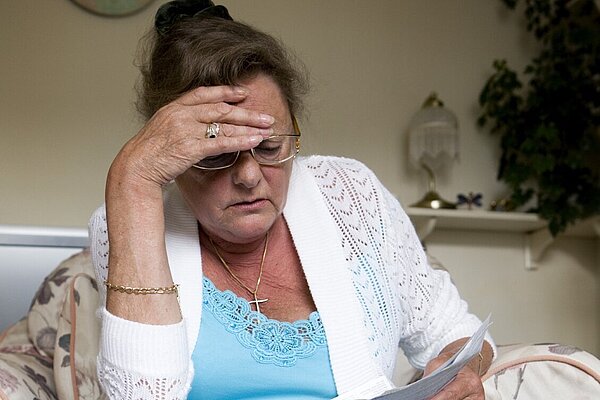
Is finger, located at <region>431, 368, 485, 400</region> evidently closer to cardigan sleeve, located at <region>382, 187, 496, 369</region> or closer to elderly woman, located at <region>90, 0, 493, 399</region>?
elderly woman, located at <region>90, 0, 493, 399</region>

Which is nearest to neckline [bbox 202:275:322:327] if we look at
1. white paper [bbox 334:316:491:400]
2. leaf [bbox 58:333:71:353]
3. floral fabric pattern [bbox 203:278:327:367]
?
floral fabric pattern [bbox 203:278:327:367]

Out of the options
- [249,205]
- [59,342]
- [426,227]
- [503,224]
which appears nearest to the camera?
[249,205]

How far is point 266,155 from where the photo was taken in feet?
3.68

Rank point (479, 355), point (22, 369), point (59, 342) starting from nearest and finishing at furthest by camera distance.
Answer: point (479, 355) → point (22, 369) → point (59, 342)

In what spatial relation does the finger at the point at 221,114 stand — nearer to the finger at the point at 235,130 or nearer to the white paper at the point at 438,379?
the finger at the point at 235,130

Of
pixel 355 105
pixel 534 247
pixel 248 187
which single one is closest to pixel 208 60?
pixel 248 187

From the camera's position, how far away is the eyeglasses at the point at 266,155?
1100mm

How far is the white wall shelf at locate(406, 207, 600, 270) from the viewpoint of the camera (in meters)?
2.40

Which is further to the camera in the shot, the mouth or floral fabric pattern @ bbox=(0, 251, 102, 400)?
floral fabric pattern @ bbox=(0, 251, 102, 400)

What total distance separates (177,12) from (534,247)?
6.01ft

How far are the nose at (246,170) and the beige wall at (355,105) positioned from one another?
1.23m

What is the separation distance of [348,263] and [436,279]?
17cm

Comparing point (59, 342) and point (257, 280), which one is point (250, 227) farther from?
point (59, 342)

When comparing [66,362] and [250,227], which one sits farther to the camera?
[66,362]
